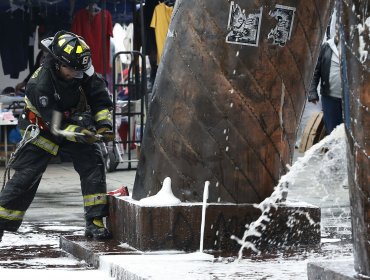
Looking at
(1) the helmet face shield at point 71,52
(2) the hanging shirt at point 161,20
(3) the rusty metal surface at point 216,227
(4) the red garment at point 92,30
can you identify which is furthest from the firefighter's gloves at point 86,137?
(2) the hanging shirt at point 161,20

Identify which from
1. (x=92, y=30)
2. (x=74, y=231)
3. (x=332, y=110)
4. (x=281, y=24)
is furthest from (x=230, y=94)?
(x=92, y=30)

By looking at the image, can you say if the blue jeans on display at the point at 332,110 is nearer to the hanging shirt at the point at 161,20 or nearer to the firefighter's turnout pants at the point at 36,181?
the firefighter's turnout pants at the point at 36,181

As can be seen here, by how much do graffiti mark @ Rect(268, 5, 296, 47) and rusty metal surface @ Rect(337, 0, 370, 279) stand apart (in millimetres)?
2418

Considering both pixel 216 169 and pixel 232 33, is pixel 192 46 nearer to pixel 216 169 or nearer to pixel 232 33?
pixel 232 33

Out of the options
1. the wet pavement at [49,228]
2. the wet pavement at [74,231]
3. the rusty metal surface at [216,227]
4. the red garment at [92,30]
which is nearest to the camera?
the wet pavement at [74,231]

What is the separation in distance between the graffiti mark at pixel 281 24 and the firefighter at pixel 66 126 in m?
1.34

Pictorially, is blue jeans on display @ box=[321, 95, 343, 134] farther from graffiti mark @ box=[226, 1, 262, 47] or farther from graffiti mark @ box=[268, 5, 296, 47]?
graffiti mark @ box=[226, 1, 262, 47]

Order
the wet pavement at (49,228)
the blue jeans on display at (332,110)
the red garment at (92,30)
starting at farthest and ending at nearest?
the red garment at (92,30), the blue jeans on display at (332,110), the wet pavement at (49,228)

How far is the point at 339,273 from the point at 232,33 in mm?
2649

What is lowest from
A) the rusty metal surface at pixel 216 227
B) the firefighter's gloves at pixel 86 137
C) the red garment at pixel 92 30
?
the rusty metal surface at pixel 216 227

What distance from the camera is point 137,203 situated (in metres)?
6.55

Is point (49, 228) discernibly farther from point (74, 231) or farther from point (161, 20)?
point (161, 20)

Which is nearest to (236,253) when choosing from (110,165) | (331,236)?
(331,236)

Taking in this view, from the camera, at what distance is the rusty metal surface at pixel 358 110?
3.92 meters
